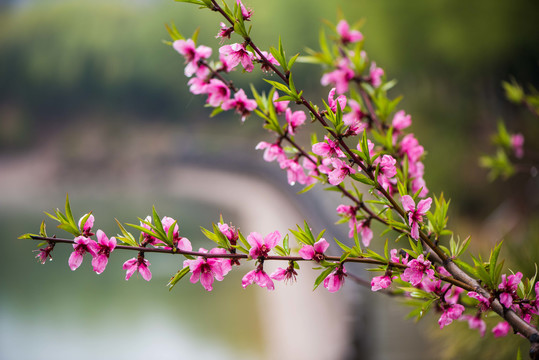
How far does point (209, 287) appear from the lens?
34 centimetres

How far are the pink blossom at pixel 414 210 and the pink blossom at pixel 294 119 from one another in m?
0.13

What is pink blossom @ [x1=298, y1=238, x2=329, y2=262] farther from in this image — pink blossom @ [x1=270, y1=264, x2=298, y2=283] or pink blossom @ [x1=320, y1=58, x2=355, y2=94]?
pink blossom @ [x1=320, y1=58, x2=355, y2=94]

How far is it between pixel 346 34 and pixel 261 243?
38cm

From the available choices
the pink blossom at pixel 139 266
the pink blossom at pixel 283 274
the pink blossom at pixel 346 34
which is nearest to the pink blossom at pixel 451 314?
the pink blossom at pixel 283 274

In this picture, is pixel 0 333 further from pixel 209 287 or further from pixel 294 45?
pixel 294 45

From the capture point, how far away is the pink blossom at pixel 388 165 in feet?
1.15

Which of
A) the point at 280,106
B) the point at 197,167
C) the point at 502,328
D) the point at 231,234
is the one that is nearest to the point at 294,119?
the point at 280,106

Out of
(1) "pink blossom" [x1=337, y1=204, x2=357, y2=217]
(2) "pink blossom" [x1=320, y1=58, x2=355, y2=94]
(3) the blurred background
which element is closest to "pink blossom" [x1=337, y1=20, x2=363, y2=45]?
(2) "pink blossom" [x1=320, y1=58, x2=355, y2=94]

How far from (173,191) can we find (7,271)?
1.93 metres

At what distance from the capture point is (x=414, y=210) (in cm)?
35

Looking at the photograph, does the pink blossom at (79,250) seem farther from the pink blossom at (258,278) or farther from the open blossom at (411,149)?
the open blossom at (411,149)

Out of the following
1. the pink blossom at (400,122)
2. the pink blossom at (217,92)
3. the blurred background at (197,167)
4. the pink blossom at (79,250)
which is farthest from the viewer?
the blurred background at (197,167)

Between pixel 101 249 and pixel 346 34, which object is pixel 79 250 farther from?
pixel 346 34

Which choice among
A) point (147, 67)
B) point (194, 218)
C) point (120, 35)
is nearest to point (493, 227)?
point (194, 218)
